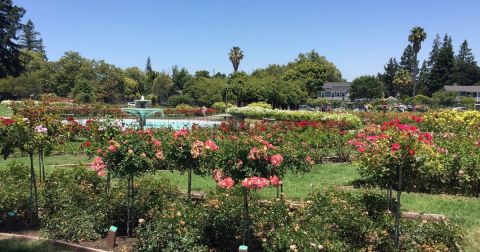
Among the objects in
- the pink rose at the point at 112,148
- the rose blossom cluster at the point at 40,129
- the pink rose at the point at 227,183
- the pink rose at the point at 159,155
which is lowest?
the pink rose at the point at 227,183

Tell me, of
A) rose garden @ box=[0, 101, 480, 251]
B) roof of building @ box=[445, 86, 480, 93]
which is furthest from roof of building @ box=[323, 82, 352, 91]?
rose garden @ box=[0, 101, 480, 251]

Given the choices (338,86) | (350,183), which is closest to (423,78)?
(338,86)

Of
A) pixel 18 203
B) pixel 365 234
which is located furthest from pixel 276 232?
pixel 18 203

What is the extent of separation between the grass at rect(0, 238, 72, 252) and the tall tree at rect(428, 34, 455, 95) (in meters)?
94.7

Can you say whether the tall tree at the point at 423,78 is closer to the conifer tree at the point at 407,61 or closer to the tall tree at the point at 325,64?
the conifer tree at the point at 407,61

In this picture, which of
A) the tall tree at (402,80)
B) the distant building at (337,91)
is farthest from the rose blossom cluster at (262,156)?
the distant building at (337,91)

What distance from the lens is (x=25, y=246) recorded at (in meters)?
6.04

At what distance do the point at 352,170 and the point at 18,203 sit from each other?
8.42 m

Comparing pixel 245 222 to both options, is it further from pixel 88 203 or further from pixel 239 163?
pixel 88 203

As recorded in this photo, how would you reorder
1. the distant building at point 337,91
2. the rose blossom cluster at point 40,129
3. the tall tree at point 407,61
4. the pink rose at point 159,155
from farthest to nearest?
the tall tree at point 407,61
the distant building at point 337,91
the rose blossom cluster at point 40,129
the pink rose at point 159,155

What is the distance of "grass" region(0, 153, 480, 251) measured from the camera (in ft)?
23.6

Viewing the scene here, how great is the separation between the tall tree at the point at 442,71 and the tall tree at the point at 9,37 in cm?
7708

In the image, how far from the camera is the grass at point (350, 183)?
7186 millimetres

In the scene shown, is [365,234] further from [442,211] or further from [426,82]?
[426,82]
